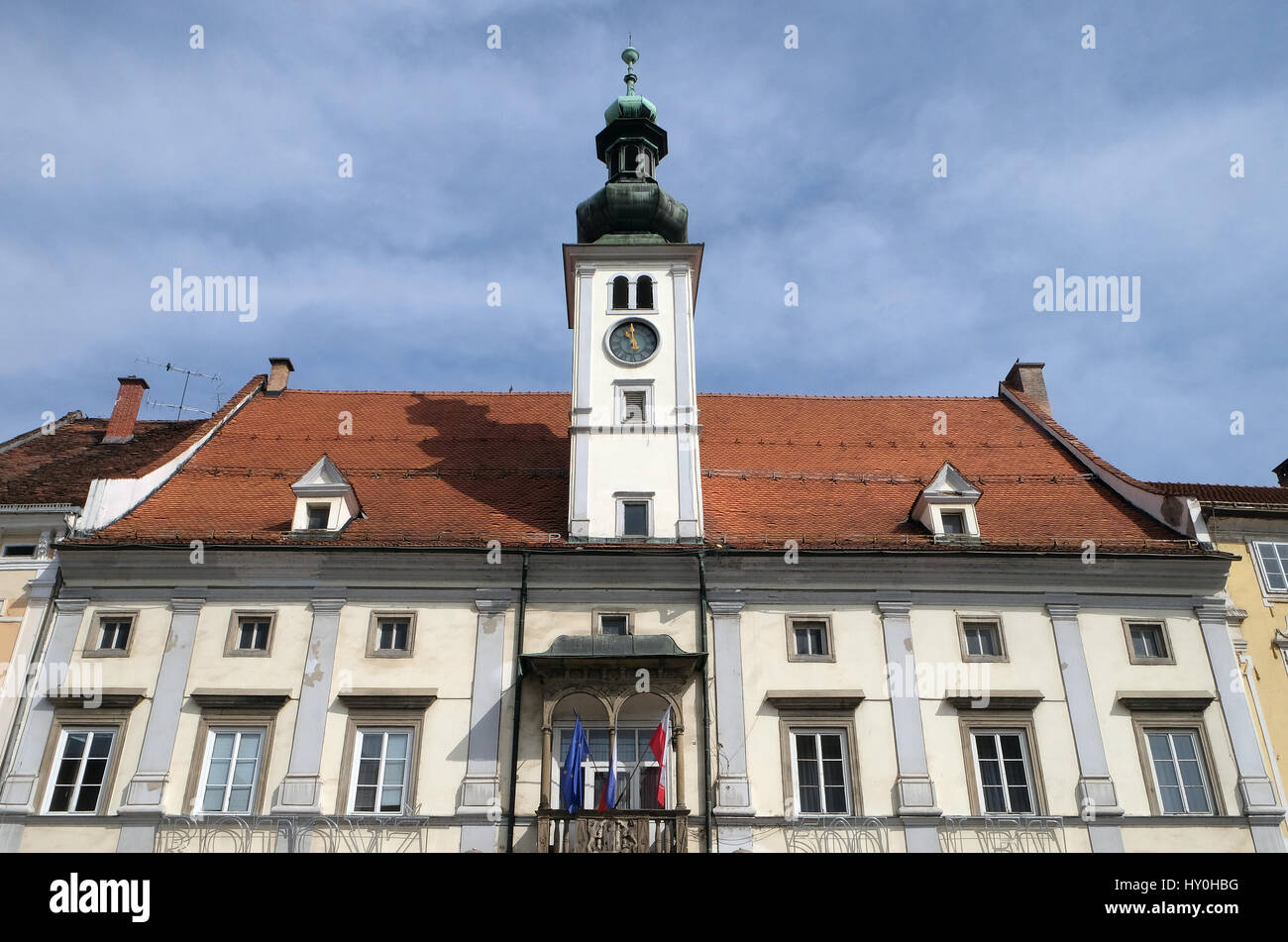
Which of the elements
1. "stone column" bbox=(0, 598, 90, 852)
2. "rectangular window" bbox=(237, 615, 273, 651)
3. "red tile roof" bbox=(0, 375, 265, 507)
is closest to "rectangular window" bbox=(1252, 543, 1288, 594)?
"rectangular window" bbox=(237, 615, 273, 651)

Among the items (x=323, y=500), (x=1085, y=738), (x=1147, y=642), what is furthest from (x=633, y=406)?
(x=1147, y=642)

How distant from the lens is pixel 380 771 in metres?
20.4

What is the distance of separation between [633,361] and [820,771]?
10353mm

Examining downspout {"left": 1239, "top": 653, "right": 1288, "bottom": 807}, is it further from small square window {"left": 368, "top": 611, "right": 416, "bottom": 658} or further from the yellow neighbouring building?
small square window {"left": 368, "top": 611, "right": 416, "bottom": 658}

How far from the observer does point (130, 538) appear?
887 inches

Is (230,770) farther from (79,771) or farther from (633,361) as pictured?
(633,361)

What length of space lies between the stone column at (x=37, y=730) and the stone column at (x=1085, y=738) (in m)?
17.3

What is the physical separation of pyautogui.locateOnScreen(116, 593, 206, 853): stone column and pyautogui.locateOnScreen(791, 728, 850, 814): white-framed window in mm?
11094

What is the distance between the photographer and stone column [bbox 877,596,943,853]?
19.9m

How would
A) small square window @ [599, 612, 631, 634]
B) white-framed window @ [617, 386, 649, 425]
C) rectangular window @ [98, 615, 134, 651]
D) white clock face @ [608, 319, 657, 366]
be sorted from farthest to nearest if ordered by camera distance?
1. white clock face @ [608, 319, 657, 366]
2. white-framed window @ [617, 386, 649, 425]
3. small square window @ [599, 612, 631, 634]
4. rectangular window @ [98, 615, 134, 651]
